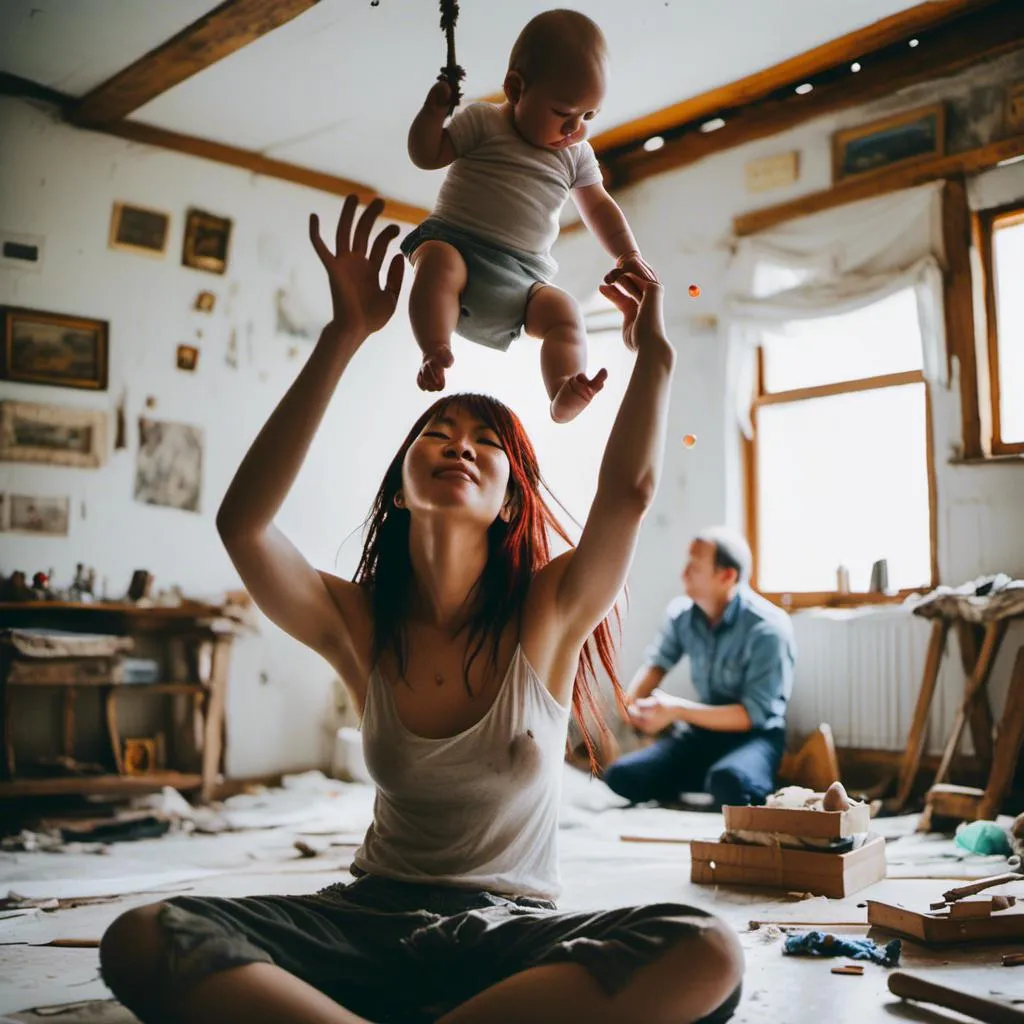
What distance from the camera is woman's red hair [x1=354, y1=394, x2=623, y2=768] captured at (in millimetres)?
1786

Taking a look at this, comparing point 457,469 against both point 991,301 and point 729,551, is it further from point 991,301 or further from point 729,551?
point 991,301

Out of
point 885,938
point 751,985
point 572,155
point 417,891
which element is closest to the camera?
point 417,891

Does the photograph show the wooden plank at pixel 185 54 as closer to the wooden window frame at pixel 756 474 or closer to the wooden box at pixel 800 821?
the wooden window frame at pixel 756 474

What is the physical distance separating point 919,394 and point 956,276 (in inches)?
20.7

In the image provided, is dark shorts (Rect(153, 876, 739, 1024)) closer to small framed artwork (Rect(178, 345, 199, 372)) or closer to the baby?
the baby

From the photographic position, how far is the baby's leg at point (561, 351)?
165cm

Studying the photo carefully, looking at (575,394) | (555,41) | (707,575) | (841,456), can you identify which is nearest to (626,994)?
(575,394)

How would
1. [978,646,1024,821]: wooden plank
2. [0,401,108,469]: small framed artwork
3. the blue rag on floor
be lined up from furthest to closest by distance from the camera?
[0,401,108,469]: small framed artwork → [978,646,1024,821]: wooden plank → the blue rag on floor

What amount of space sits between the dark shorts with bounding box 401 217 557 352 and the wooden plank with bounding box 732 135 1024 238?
317 centimetres

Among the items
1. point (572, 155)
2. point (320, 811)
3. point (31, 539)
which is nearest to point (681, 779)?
point (320, 811)

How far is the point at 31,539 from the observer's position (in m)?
4.75

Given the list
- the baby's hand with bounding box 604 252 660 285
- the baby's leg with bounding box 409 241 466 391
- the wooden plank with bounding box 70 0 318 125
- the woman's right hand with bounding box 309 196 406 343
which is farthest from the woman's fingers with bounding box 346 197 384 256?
the wooden plank with bounding box 70 0 318 125

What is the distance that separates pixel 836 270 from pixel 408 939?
409cm

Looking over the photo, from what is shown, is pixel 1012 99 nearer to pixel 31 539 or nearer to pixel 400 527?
pixel 400 527
